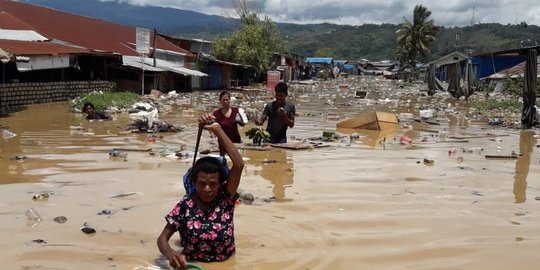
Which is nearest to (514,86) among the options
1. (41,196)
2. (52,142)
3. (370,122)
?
(370,122)

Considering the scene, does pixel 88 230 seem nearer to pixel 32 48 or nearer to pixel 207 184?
pixel 207 184

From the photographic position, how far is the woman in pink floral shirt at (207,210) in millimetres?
3412

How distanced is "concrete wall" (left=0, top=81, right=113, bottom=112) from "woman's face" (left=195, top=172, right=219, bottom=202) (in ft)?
46.1

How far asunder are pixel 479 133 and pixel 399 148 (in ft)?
14.3

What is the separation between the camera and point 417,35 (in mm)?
62562

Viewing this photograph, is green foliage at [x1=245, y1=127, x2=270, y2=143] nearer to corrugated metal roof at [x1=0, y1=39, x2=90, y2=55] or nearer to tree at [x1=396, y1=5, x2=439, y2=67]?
corrugated metal roof at [x1=0, y1=39, x2=90, y2=55]

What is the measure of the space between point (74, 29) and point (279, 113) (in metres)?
23.2

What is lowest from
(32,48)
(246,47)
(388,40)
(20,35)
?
(32,48)

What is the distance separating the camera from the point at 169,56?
3300 cm

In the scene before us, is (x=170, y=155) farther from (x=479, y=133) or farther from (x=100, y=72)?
(x=100, y=72)

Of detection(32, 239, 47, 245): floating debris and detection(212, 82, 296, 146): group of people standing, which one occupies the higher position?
detection(212, 82, 296, 146): group of people standing

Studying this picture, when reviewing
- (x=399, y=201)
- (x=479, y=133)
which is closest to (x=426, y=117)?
(x=479, y=133)

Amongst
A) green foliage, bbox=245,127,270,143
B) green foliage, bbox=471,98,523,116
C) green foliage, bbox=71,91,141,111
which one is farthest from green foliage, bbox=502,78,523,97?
green foliage, bbox=245,127,270,143

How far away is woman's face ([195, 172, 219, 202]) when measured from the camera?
3.39 meters
